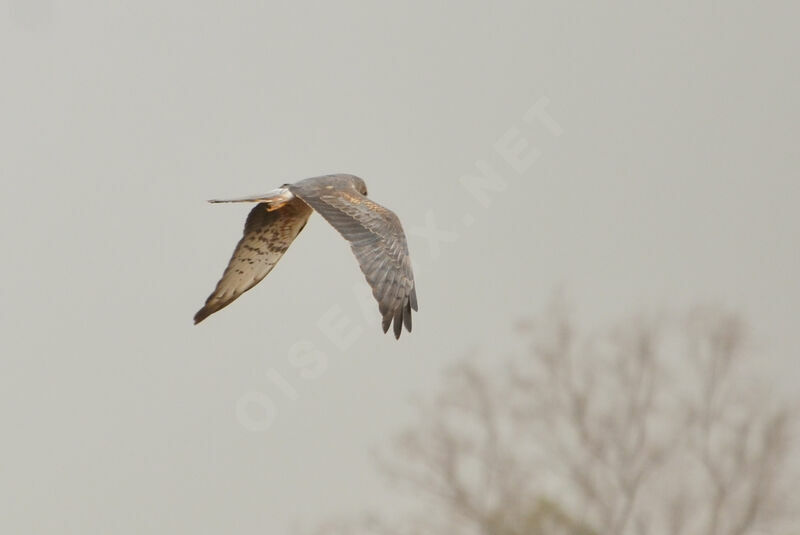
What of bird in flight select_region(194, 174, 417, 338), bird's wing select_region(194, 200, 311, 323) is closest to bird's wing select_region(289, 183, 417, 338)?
bird in flight select_region(194, 174, 417, 338)

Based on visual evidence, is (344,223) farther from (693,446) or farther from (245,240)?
(693,446)

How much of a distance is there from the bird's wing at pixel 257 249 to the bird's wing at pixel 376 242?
15.1 inches

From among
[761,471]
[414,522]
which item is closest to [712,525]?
[761,471]

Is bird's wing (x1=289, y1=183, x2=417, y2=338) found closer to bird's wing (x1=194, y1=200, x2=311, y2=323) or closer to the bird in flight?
the bird in flight

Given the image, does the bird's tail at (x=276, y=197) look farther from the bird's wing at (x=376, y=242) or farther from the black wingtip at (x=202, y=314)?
the black wingtip at (x=202, y=314)

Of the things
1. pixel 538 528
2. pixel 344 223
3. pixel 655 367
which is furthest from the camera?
pixel 655 367

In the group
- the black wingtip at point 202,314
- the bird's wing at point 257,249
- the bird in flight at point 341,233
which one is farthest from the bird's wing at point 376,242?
the black wingtip at point 202,314

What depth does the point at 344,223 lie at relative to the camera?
7.08 metres

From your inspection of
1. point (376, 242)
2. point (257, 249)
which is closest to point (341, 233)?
point (376, 242)

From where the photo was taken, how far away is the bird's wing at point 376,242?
21.7 ft

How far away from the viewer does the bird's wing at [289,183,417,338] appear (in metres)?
6.62

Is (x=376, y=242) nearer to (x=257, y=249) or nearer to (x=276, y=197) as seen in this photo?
(x=276, y=197)

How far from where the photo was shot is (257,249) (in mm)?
7801

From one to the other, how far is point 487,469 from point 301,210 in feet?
34.1
